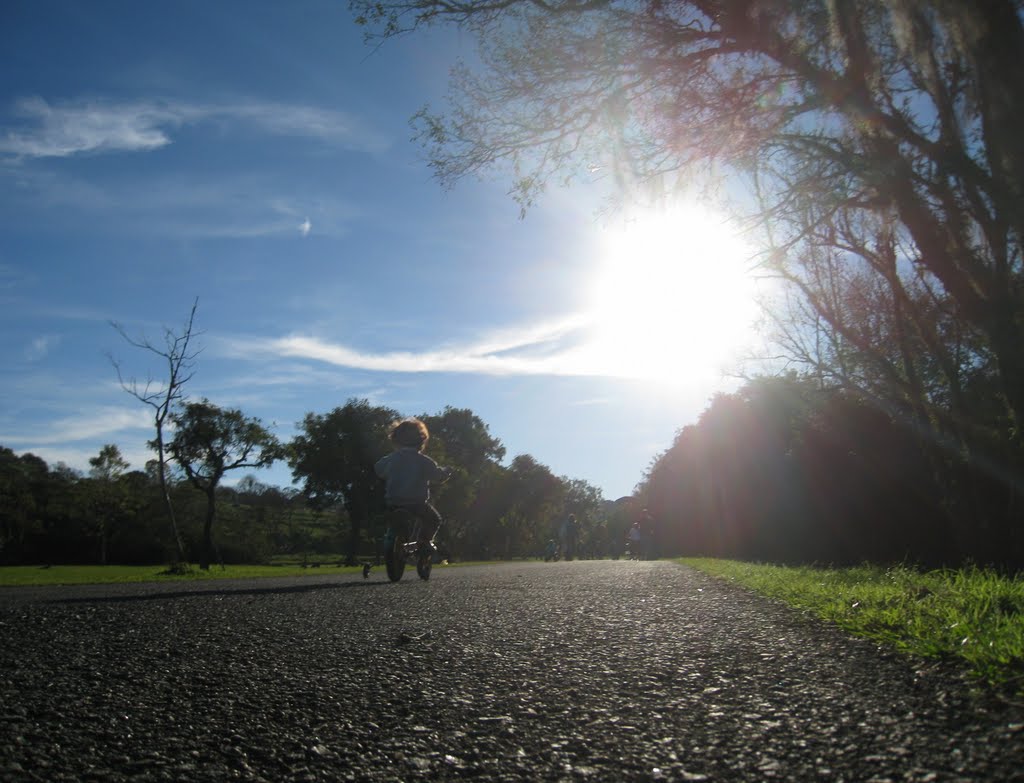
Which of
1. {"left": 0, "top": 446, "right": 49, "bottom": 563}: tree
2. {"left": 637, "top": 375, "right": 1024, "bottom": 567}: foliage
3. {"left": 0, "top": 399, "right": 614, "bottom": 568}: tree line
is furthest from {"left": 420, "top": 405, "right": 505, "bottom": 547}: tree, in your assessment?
{"left": 637, "top": 375, "right": 1024, "bottom": 567}: foliage

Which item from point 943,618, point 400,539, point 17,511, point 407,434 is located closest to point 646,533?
point 407,434

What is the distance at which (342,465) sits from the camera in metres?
56.2

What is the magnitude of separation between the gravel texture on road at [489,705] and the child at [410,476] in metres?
4.64

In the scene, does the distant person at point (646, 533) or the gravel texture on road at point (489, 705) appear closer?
the gravel texture on road at point (489, 705)

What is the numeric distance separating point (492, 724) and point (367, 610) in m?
3.58

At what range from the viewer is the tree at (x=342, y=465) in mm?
56219

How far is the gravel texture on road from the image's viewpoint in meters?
2.11

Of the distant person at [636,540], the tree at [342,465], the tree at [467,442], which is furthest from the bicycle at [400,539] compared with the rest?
the tree at [467,442]

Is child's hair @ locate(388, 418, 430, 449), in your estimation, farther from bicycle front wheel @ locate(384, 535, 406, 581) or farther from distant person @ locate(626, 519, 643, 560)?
distant person @ locate(626, 519, 643, 560)

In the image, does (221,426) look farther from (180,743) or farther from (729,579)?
(180,743)

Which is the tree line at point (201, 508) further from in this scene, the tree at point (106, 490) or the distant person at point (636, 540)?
the distant person at point (636, 540)

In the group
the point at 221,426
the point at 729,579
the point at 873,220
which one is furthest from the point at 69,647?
the point at 221,426

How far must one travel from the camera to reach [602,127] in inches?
400

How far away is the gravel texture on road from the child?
4.64m
